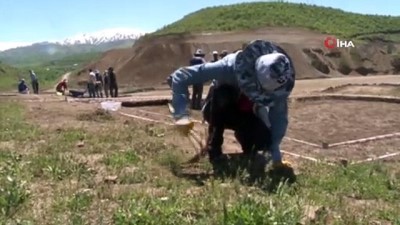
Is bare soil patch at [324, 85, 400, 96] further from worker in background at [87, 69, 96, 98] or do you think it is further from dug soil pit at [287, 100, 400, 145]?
worker in background at [87, 69, 96, 98]

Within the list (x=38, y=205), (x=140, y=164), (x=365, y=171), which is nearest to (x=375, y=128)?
(x=365, y=171)

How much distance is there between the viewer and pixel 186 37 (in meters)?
53.3

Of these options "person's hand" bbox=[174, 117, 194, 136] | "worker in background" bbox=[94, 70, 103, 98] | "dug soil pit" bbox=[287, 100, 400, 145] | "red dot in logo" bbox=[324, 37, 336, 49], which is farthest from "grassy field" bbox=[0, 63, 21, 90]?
"person's hand" bbox=[174, 117, 194, 136]

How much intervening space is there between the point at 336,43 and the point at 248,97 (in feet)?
164

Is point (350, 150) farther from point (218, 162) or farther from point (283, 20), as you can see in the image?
point (283, 20)

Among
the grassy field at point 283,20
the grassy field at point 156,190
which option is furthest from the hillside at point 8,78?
the grassy field at point 156,190

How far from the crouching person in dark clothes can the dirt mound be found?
1460 inches

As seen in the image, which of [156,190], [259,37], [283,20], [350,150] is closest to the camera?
[156,190]

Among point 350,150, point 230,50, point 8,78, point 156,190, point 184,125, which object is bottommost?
point 8,78

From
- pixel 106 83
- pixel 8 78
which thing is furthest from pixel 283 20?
pixel 106 83

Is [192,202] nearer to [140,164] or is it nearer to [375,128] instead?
[140,164]

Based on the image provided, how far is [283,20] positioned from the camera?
71.2 meters

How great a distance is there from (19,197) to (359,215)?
2.25 metres

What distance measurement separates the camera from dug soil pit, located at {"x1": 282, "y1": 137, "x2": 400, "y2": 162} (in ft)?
28.2
